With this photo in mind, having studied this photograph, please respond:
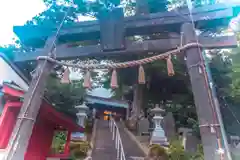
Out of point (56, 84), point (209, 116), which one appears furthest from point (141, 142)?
point (209, 116)

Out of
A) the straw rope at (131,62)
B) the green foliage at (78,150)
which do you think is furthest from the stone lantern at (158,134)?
the straw rope at (131,62)

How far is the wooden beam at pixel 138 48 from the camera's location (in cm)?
436

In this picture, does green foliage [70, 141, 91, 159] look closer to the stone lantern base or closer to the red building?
the red building

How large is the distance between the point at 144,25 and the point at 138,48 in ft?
1.56

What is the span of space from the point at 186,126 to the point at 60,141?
7.06 meters

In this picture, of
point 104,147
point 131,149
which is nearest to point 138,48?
point 131,149

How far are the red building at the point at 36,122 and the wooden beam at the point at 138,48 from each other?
874 millimetres

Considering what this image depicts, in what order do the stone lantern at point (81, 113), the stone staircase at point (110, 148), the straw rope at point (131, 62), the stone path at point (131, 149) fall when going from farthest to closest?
the stone lantern at point (81, 113) < the stone staircase at point (110, 148) < the stone path at point (131, 149) < the straw rope at point (131, 62)

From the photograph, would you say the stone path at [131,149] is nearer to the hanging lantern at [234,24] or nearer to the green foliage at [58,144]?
the green foliage at [58,144]

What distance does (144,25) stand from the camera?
4.87 m

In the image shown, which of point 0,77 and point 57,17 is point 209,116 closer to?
point 57,17

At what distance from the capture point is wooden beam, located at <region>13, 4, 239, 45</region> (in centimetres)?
448

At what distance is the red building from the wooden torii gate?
87 centimetres

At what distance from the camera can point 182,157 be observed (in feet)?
27.2
